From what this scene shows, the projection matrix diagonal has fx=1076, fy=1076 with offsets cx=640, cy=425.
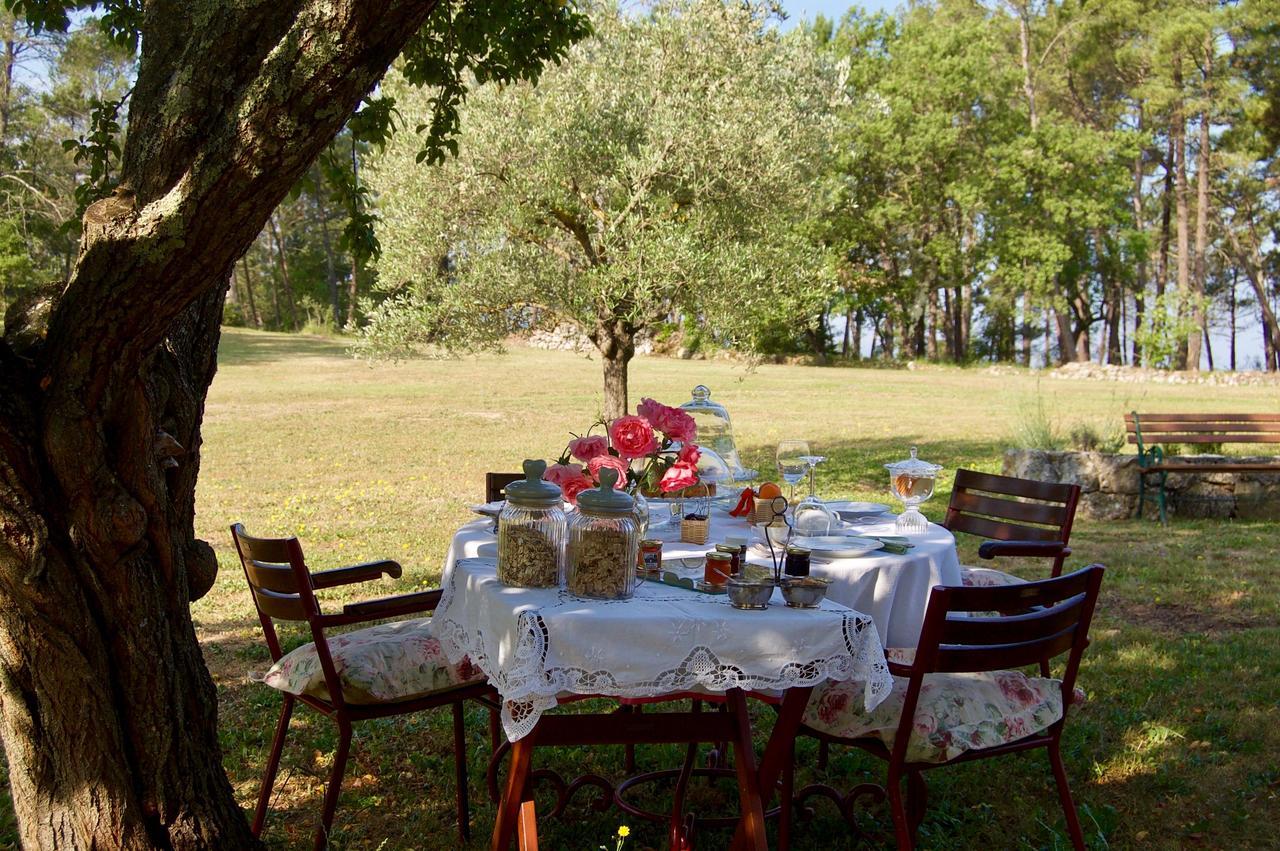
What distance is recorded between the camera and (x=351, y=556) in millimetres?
7727

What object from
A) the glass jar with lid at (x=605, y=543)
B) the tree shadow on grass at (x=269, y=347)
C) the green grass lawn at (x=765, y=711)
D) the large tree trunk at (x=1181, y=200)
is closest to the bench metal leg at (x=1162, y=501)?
the green grass lawn at (x=765, y=711)

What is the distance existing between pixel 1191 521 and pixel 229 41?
9.07 meters

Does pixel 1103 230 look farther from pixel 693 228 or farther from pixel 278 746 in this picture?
pixel 278 746

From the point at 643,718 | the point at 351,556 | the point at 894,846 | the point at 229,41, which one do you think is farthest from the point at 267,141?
the point at 351,556

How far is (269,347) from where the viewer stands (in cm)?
3250

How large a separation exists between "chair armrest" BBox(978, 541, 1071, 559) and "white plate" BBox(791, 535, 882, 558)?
89 centimetres

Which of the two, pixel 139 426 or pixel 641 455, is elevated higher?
pixel 139 426

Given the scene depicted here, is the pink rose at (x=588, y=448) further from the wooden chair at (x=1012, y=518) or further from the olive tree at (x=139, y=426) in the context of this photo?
the wooden chair at (x=1012, y=518)

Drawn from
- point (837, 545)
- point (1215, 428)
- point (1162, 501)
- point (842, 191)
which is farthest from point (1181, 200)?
point (837, 545)

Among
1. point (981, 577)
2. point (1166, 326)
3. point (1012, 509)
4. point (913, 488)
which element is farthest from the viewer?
point (1166, 326)

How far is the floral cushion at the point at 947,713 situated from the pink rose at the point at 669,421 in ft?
Result: 2.90

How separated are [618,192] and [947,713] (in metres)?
6.30

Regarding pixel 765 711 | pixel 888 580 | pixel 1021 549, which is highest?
pixel 888 580

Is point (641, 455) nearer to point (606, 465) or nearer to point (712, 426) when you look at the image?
point (606, 465)
